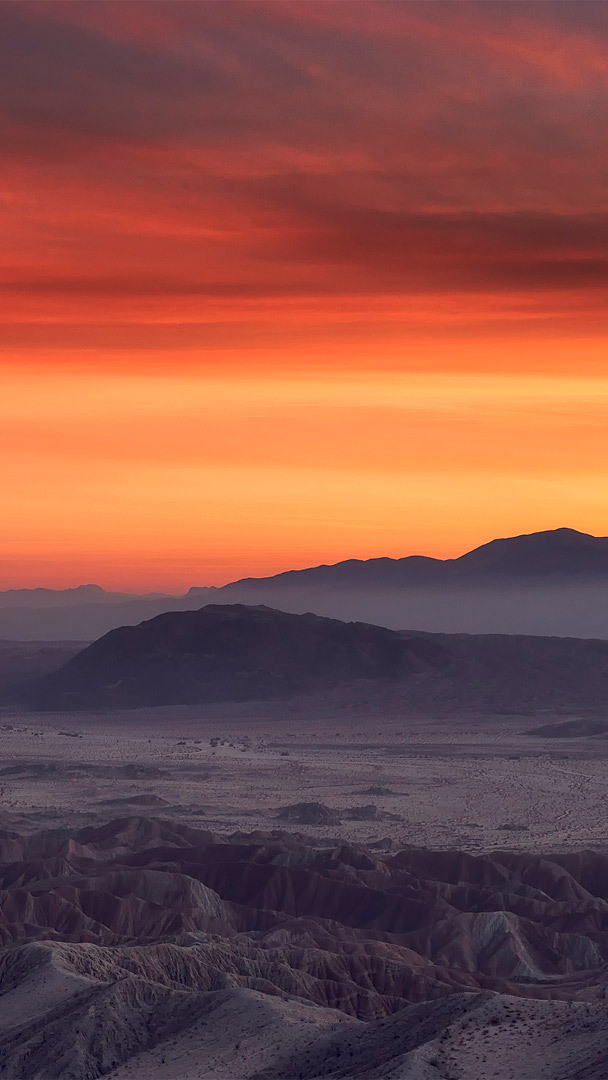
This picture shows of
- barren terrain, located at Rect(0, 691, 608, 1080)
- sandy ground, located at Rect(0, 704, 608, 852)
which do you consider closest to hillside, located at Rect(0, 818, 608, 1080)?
barren terrain, located at Rect(0, 691, 608, 1080)

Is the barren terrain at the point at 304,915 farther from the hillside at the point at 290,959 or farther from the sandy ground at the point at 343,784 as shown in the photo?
the sandy ground at the point at 343,784

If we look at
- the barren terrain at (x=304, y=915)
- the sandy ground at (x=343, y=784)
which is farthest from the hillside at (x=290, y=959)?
the sandy ground at (x=343, y=784)

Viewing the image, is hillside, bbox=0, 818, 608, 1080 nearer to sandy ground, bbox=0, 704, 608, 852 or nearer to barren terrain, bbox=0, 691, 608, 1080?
barren terrain, bbox=0, 691, 608, 1080

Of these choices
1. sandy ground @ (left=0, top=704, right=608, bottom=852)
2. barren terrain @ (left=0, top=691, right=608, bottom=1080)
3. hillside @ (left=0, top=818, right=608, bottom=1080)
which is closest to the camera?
hillside @ (left=0, top=818, right=608, bottom=1080)

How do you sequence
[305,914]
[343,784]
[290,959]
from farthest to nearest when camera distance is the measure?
[343,784], [305,914], [290,959]

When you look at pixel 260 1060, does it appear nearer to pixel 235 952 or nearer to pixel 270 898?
pixel 235 952

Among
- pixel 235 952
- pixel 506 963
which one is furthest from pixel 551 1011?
pixel 506 963

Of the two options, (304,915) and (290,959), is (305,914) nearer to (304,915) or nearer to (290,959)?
(304,915)

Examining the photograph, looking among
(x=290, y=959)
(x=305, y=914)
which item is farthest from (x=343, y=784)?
(x=290, y=959)
